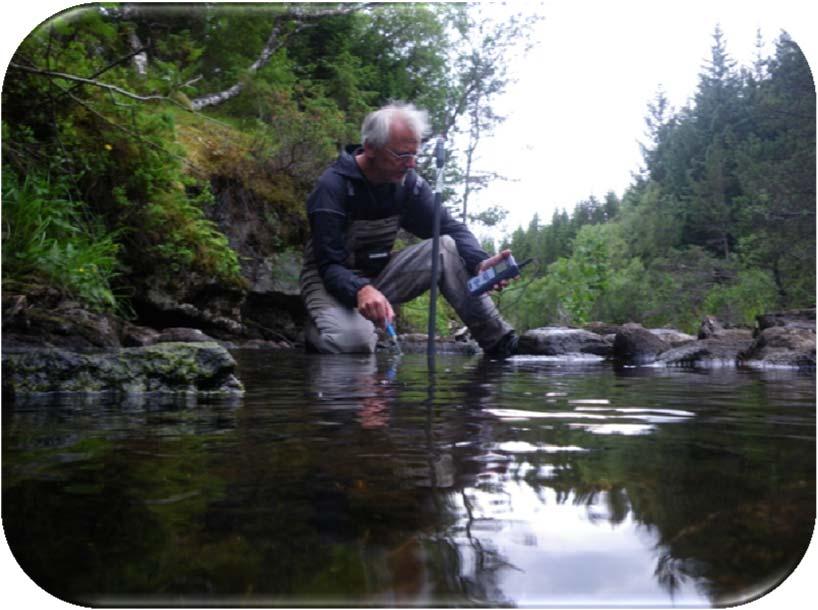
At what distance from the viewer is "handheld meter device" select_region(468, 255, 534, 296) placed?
2305 mm

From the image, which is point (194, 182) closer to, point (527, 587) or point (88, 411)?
point (88, 411)

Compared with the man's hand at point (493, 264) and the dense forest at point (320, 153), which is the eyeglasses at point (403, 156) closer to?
the dense forest at point (320, 153)

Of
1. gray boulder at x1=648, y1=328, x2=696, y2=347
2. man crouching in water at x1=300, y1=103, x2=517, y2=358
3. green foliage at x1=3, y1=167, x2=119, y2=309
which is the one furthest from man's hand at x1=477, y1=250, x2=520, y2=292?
green foliage at x1=3, y1=167, x2=119, y2=309

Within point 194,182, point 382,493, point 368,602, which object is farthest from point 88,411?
point 194,182

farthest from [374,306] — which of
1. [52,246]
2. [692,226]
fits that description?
[52,246]

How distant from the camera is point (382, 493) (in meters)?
0.78

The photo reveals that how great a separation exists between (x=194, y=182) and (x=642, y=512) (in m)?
2.66

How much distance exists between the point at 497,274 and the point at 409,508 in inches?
66.7

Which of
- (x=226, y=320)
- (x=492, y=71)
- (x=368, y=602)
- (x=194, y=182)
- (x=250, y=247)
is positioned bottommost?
(x=368, y=602)

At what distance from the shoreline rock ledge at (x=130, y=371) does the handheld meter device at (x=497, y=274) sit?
0.96m

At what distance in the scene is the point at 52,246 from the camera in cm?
302

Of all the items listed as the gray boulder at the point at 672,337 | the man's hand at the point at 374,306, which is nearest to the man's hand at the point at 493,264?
the man's hand at the point at 374,306

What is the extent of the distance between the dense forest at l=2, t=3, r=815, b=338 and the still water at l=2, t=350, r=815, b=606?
0.95 meters

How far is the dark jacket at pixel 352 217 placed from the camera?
92.0 inches
